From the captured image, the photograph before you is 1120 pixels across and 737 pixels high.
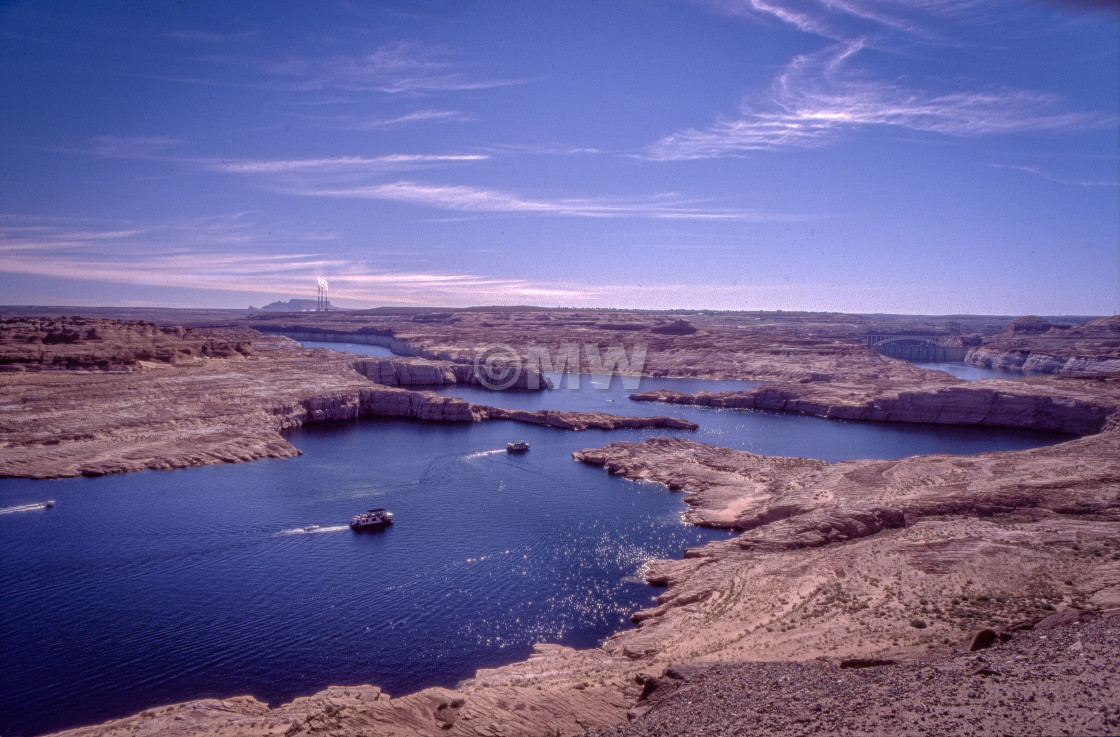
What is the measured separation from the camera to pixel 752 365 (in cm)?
11725

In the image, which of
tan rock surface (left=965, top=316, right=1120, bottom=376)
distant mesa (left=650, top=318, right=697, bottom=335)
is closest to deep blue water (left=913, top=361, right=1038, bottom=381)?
tan rock surface (left=965, top=316, right=1120, bottom=376)

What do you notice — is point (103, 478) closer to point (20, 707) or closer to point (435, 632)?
point (20, 707)

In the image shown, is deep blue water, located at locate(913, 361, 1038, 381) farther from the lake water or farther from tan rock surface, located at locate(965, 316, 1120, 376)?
the lake water

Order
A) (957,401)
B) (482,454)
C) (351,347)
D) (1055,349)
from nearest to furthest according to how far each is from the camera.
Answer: (482,454)
(957,401)
(1055,349)
(351,347)

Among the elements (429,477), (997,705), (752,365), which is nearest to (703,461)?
(429,477)

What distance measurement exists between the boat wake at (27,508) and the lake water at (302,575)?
22 cm

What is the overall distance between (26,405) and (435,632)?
51226mm

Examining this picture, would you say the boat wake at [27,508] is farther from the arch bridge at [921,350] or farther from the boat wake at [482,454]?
the arch bridge at [921,350]

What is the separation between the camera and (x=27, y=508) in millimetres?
37312

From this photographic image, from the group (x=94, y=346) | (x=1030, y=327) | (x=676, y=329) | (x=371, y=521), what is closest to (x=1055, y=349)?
(x=1030, y=327)

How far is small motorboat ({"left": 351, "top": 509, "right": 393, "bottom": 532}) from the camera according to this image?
1437 inches

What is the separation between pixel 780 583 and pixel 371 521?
23365mm

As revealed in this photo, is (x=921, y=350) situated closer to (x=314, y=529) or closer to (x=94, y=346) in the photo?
(x=314, y=529)

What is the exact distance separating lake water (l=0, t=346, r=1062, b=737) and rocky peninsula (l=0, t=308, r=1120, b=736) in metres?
2.71
